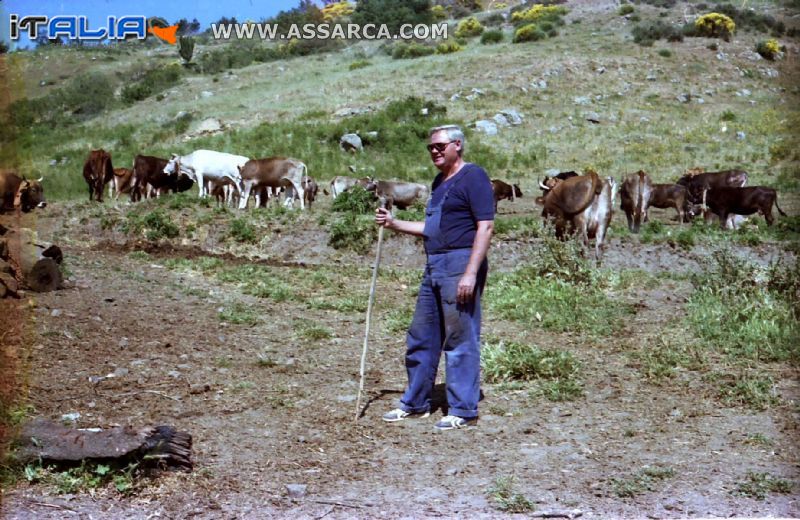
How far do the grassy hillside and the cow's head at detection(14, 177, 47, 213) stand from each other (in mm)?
1896

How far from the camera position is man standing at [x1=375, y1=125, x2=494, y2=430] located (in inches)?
226

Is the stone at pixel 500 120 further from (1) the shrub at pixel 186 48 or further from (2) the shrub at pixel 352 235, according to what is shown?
(1) the shrub at pixel 186 48

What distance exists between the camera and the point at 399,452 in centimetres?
550

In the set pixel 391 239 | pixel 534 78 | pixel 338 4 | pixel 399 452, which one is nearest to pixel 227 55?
pixel 338 4

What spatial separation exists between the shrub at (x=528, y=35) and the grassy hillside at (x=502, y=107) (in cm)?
110

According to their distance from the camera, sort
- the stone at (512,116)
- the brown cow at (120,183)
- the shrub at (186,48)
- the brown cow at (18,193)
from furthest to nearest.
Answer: the shrub at (186,48)
the stone at (512,116)
the brown cow at (120,183)
the brown cow at (18,193)

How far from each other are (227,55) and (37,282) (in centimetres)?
4452

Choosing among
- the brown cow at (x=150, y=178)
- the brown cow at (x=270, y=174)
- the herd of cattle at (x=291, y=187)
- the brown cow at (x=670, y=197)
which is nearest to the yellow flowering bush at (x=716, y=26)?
the herd of cattle at (x=291, y=187)

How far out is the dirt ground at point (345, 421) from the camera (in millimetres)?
4617

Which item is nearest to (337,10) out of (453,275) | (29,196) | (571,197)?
(29,196)

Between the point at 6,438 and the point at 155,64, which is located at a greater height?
the point at 155,64

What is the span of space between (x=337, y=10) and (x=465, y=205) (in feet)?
179

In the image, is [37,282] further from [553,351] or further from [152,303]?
[553,351]

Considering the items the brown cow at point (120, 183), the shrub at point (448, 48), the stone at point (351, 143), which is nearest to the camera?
the brown cow at point (120, 183)
